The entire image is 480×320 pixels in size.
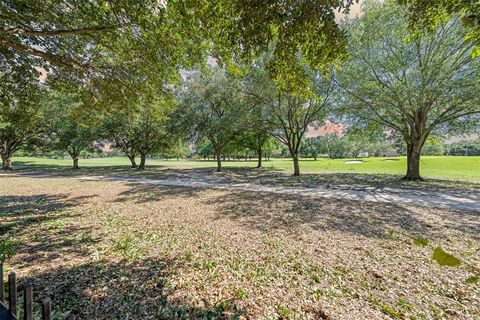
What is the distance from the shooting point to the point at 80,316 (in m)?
2.58

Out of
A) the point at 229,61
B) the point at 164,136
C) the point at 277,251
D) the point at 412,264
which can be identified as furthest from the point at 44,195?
the point at 164,136

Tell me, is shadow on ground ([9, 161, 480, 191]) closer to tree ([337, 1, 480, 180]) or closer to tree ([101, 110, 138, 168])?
tree ([337, 1, 480, 180])

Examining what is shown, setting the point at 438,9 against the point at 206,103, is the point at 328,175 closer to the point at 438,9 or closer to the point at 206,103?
the point at 206,103

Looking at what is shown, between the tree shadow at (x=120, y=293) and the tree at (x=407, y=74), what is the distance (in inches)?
519

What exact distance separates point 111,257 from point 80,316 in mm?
1455

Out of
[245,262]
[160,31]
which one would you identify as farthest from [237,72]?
[245,262]

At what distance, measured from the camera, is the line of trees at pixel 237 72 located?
171 inches

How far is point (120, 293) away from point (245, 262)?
198 cm

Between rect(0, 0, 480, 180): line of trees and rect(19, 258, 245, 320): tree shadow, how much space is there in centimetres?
423

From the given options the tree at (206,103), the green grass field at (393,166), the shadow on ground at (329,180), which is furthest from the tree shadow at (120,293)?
the green grass field at (393,166)

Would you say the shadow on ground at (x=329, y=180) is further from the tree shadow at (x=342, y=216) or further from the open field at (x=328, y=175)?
the tree shadow at (x=342, y=216)

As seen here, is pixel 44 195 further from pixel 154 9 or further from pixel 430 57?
pixel 430 57

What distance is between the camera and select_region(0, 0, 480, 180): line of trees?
171 inches

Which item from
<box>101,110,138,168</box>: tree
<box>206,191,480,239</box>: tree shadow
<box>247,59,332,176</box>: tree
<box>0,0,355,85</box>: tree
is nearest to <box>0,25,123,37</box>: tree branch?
<box>0,0,355,85</box>: tree
